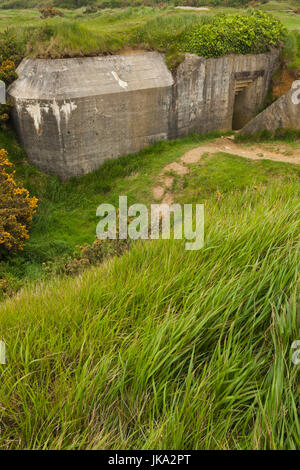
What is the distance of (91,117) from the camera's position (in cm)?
984

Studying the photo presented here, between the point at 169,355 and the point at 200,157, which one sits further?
the point at 200,157

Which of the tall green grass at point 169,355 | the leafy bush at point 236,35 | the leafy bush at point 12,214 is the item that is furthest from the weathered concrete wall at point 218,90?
the tall green grass at point 169,355

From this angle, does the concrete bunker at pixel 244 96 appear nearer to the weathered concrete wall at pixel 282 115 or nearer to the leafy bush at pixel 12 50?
the weathered concrete wall at pixel 282 115

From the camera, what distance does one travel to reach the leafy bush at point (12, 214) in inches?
310

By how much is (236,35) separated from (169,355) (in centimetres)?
1249

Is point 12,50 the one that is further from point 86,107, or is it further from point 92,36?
point 86,107

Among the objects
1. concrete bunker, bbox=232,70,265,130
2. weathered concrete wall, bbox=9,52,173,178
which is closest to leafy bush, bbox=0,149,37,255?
weathered concrete wall, bbox=9,52,173,178

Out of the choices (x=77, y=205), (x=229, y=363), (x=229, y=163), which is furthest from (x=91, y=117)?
(x=229, y=363)

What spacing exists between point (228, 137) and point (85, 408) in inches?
464

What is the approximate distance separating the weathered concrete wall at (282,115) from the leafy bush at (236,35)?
2.11m

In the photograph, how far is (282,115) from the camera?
1138 centimetres

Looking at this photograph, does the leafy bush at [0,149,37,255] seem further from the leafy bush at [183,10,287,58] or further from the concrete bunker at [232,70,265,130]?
the concrete bunker at [232,70,265,130]

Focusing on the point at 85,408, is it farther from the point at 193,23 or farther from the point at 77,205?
the point at 193,23

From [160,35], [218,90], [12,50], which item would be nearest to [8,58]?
[12,50]
